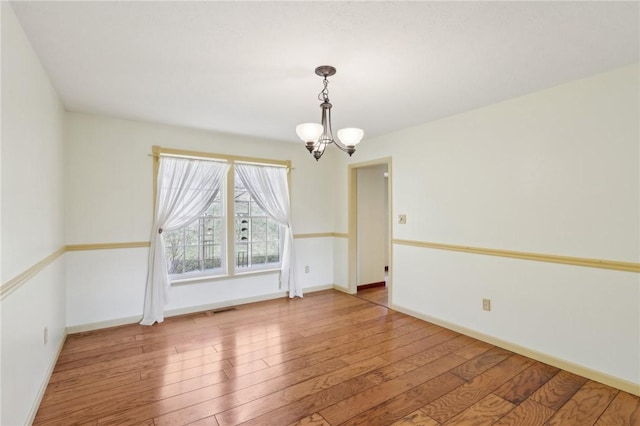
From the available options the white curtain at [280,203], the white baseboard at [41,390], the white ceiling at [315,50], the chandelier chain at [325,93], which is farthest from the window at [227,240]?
the chandelier chain at [325,93]

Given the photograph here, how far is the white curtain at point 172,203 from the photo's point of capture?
3766mm

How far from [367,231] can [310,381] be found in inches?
126

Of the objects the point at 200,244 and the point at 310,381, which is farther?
the point at 200,244

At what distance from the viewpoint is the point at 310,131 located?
2.33m

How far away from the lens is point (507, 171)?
3037 mm

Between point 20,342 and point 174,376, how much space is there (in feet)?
3.63

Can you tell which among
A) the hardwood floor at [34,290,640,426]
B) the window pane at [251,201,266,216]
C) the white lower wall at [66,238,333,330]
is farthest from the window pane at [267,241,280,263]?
the hardwood floor at [34,290,640,426]

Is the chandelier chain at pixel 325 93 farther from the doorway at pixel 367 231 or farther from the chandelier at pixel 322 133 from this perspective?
the doorway at pixel 367 231

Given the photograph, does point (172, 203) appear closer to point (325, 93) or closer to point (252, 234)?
point (252, 234)

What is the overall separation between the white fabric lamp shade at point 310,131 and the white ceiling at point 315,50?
0.44 metres

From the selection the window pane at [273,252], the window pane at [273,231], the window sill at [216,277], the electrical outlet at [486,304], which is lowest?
the electrical outlet at [486,304]

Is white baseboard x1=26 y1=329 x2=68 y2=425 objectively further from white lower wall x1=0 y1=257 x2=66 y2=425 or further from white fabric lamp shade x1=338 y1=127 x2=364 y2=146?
white fabric lamp shade x1=338 y1=127 x2=364 y2=146

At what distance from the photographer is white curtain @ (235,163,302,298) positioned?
181 inches

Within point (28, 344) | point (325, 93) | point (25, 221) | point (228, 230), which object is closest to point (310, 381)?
point (28, 344)
